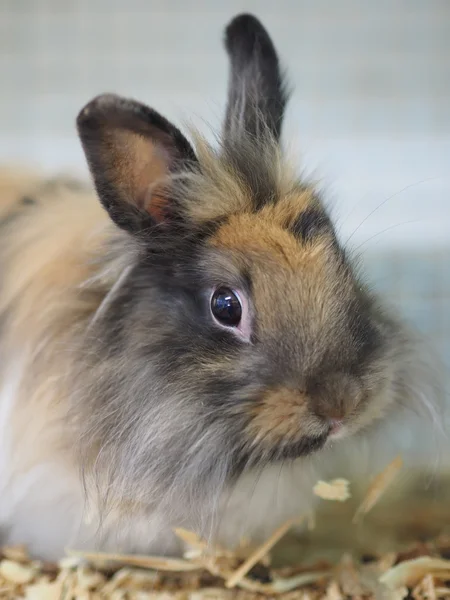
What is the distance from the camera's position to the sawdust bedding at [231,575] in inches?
44.3

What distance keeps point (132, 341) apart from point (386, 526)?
79 centimetres

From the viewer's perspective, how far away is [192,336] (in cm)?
91

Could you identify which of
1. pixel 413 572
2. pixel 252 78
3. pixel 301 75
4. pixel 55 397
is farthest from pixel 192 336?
pixel 301 75

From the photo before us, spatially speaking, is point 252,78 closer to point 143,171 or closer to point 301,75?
point 143,171

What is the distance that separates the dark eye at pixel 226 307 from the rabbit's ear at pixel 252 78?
0.30 m

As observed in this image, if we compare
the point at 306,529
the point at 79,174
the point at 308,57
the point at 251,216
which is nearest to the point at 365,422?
the point at 251,216

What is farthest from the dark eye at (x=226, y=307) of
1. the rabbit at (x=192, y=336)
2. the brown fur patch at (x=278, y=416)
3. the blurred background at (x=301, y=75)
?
the blurred background at (x=301, y=75)

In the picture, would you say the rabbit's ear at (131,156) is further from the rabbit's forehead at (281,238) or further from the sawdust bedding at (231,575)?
the sawdust bedding at (231,575)

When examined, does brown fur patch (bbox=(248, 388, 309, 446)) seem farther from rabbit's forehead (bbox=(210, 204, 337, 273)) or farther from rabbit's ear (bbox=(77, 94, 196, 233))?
rabbit's ear (bbox=(77, 94, 196, 233))

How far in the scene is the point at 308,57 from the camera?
166 centimetres

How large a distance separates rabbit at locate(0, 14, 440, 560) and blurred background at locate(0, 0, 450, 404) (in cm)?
55

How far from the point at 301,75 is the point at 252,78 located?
612mm

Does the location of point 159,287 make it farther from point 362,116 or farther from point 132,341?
point 362,116

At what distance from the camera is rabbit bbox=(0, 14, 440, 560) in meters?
0.86
